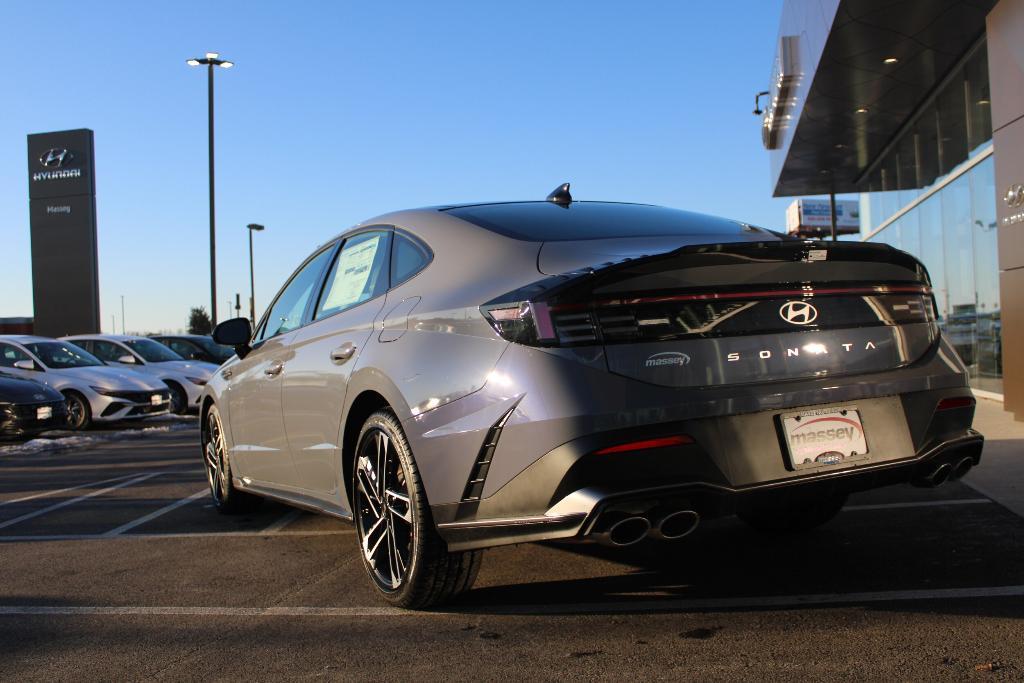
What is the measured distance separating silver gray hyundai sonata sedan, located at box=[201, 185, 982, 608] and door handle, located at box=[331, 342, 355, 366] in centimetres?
5

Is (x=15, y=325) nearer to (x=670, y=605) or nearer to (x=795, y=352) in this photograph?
(x=670, y=605)

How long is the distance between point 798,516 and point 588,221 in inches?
75.3

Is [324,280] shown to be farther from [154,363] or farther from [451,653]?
[154,363]

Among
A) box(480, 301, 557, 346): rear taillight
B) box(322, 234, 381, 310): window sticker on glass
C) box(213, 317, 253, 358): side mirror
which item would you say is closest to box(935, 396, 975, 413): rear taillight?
box(480, 301, 557, 346): rear taillight

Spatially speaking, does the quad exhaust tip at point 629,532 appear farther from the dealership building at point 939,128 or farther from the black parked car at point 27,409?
the black parked car at point 27,409

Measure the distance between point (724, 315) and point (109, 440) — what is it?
10.7 meters

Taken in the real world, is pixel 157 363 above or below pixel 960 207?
below

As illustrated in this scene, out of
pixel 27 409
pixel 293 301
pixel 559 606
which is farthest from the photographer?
pixel 27 409

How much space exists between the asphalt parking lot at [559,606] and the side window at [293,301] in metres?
1.21

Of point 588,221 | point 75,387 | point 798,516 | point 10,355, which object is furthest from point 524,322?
point 10,355

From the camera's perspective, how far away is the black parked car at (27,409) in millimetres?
11641

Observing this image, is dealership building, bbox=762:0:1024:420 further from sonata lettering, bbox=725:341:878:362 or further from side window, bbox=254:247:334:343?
side window, bbox=254:247:334:343

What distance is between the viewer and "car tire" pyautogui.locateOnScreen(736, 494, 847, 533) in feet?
15.3

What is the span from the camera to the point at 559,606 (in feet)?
12.1
